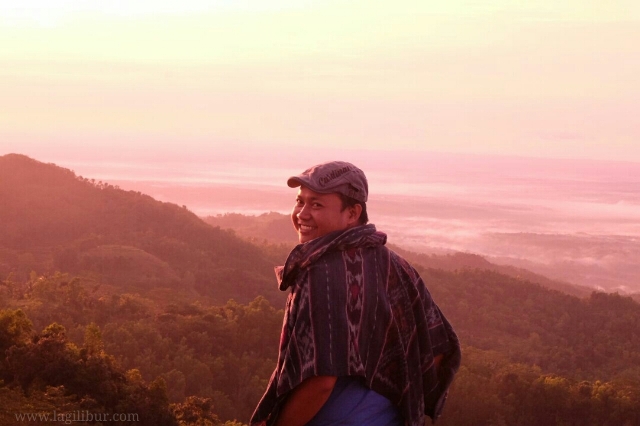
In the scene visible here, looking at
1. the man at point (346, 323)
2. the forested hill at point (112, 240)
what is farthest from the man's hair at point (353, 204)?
the forested hill at point (112, 240)

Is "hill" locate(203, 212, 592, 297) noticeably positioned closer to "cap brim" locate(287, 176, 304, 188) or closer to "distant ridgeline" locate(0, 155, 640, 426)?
"distant ridgeline" locate(0, 155, 640, 426)

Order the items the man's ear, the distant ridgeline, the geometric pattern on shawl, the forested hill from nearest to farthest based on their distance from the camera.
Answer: the geometric pattern on shawl → the man's ear → the distant ridgeline → the forested hill

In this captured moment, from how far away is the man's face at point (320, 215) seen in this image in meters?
3.26

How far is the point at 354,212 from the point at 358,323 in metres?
0.52

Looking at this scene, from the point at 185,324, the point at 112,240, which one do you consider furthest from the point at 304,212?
the point at 112,240

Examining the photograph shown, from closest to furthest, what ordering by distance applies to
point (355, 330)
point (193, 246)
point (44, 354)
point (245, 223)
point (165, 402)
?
1. point (355, 330)
2. point (44, 354)
3. point (165, 402)
4. point (193, 246)
5. point (245, 223)

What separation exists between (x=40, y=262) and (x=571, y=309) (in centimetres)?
3083

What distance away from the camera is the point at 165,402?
37.7 ft

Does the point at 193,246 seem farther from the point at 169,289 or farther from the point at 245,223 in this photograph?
the point at 245,223

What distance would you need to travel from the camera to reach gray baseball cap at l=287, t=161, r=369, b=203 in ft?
10.5

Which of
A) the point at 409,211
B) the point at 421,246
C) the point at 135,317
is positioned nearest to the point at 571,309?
the point at 135,317

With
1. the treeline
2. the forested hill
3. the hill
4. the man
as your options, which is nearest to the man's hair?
the man

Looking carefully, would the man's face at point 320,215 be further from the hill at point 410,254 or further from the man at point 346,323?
the hill at point 410,254

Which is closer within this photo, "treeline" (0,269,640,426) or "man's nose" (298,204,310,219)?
"man's nose" (298,204,310,219)
